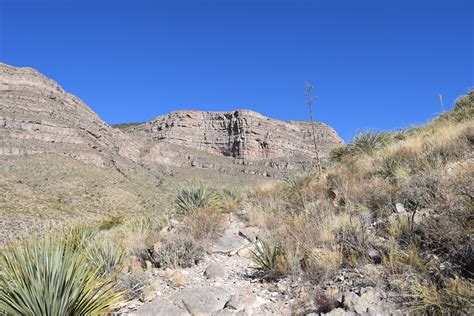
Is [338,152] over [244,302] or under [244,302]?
over

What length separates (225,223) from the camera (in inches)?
291

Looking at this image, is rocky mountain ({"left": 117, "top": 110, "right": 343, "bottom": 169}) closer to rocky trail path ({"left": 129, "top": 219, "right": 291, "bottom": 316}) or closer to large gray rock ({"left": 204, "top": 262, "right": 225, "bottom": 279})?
rocky trail path ({"left": 129, "top": 219, "right": 291, "bottom": 316})

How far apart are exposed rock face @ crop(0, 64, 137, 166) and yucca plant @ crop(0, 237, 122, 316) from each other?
67545 mm

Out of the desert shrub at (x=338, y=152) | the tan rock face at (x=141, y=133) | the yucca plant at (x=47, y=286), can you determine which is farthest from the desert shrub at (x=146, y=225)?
the tan rock face at (x=141, y=133)

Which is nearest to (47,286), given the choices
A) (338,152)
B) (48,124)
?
(338,152)

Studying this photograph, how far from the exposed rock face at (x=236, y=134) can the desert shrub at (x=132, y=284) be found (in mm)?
119357

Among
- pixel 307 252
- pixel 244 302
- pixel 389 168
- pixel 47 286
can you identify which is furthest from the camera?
pixel 389 168

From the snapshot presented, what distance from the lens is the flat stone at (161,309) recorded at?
4.05m

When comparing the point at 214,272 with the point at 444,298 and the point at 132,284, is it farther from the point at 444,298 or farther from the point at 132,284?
the point at 444,298

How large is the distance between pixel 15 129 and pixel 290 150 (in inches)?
3475

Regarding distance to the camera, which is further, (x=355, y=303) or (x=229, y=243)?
(x=229, y=243)

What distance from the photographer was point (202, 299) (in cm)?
421

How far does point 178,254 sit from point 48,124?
7827 centimetres

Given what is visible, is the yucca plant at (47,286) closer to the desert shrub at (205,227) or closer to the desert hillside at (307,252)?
the desert hillside at (307,252)
